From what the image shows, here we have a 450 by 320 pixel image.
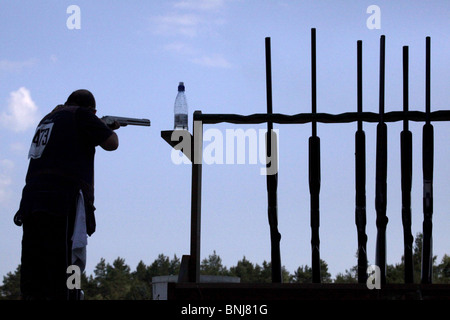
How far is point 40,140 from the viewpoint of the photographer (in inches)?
164

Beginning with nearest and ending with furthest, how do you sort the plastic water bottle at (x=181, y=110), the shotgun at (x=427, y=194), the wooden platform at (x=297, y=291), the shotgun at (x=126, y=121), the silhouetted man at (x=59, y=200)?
the wooden platform at (x=297, y=291)
the silhouetted man at (x=59, y=200)
the shotgun at (x=427, y=194)
the shotgun at (x=126, y=121)
the plastic water bottle at (x=181, y=110)

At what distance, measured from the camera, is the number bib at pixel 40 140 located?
4.13 metres

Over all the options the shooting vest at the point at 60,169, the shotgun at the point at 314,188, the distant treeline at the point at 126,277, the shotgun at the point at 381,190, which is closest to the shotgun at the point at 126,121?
the shooting vest at the point at 60,169

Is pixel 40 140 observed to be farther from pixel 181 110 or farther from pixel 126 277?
pixel 126 277

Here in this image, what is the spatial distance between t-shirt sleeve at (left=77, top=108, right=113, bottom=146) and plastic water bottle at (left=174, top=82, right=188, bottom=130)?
57cm

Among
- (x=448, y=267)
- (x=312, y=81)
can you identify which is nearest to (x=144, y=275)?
(x=448, y=267)

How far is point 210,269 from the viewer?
5800 cm

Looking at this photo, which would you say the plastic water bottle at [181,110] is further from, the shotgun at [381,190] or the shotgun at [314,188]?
the shotgun at [381,190]

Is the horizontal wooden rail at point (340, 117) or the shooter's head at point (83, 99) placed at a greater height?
the shooter's head at point (83, 99)

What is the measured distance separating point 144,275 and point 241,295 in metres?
59.6

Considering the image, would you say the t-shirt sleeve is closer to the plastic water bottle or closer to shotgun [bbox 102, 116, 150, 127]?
shotgun [bbox 102, 116, 150, 127]
